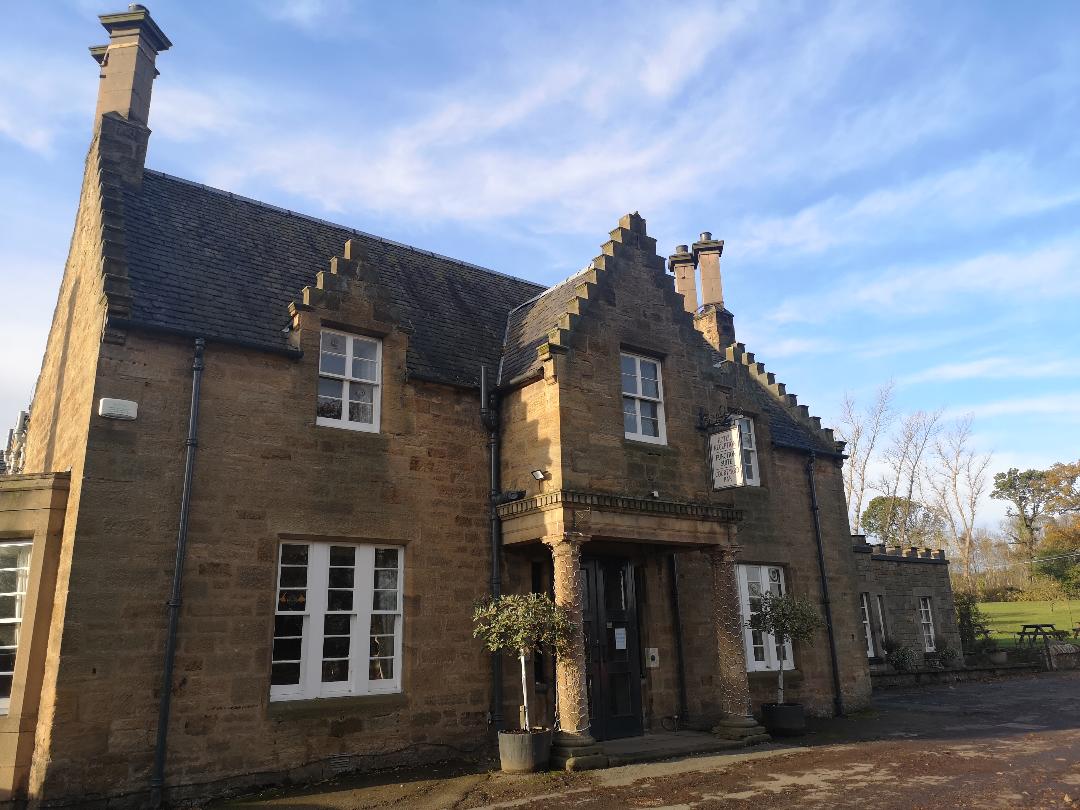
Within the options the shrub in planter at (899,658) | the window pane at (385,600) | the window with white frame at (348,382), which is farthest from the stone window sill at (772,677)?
the window with white frame at (348,382)

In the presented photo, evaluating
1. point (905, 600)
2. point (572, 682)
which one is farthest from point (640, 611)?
point (905, 600)

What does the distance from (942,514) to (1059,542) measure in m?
7.96

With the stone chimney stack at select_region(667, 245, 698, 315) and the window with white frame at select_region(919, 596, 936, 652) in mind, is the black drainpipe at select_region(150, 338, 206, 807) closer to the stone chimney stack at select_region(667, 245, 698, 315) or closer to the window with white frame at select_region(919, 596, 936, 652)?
the stone chimney stack at select_region(667, 245, 698, 315)

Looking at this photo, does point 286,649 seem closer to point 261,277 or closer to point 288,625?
point 288,625

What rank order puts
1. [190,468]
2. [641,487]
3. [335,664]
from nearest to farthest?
1. [190,468]
2. [335,664]
3. [641,487]

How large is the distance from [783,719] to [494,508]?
23.4 feet

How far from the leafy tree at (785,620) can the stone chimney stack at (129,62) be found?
51.6 feet

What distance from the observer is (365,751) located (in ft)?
36.2

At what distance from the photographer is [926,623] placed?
26297mm

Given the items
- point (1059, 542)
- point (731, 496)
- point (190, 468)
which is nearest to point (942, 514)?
point (1059, 542)

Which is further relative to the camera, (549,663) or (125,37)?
(125,37)

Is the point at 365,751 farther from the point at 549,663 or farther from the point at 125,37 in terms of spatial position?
the point at 125,37

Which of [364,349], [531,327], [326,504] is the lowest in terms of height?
[326,504]

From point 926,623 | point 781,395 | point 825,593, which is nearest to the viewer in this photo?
point 825,593
